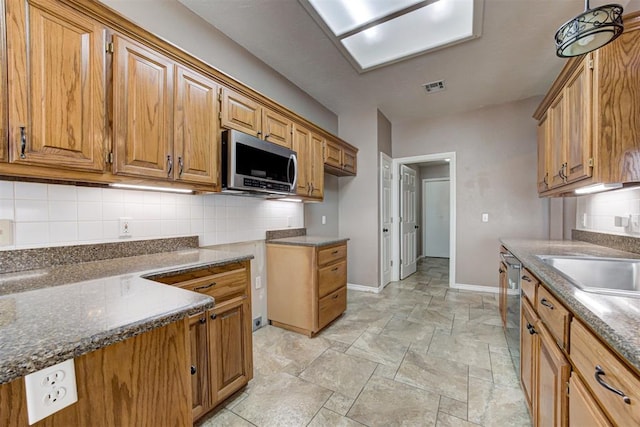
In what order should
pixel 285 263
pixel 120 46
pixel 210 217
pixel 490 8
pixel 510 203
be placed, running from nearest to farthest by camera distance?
pixel 120 46, pixel 490 8, pixel 210 217, pixel 285 263, pixel 510 203

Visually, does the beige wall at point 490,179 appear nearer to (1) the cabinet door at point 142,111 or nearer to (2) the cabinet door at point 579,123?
(2) the cabinet door at point 579,123

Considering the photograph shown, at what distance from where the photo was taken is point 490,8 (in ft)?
6.68

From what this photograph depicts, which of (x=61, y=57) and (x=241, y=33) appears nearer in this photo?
(x=61, y=57)

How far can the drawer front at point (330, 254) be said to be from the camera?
103 inches

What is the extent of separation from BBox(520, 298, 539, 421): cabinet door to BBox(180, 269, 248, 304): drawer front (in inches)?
65.3

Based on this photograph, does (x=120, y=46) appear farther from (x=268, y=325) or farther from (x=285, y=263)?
(x=268, y=325)

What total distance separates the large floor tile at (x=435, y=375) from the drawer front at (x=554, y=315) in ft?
2.78

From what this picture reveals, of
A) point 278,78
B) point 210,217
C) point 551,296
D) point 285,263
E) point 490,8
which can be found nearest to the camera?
point 551,296

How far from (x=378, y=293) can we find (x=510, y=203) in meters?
2.27

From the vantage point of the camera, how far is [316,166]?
3.04m

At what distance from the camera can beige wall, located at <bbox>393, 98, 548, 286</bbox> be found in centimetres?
368

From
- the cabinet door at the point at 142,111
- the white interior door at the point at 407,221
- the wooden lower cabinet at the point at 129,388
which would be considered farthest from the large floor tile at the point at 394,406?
the white interior door at the point at 407,221

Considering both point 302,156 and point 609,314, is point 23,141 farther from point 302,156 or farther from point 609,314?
point 609,314

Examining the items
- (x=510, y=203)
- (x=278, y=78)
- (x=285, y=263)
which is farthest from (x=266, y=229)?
(x=510, y=203)
